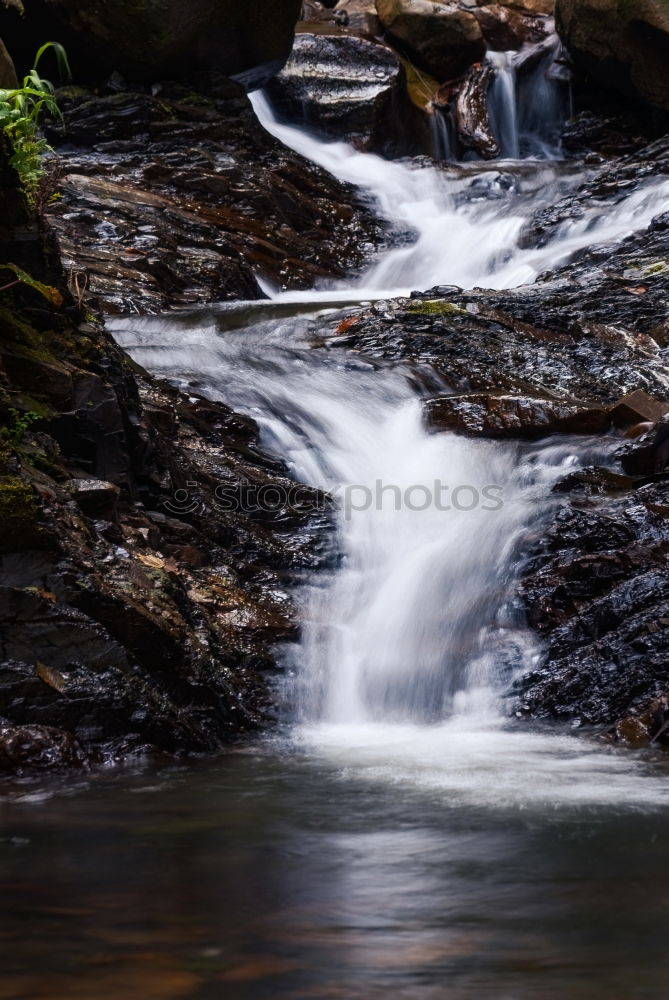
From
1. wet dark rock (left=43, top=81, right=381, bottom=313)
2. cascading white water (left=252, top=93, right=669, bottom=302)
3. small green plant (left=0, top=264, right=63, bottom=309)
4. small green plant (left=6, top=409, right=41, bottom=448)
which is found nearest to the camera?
small green plant (left=6, top=409, right=41, bottom=448)

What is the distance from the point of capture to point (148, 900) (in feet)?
7.72

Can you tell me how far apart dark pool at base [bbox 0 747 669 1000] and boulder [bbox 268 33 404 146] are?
52.9 feet

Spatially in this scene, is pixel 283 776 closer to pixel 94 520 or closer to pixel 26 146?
pixel 94 520

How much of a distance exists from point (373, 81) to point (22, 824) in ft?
57.5

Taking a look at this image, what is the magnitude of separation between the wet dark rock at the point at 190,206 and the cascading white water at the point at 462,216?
1.91 ft

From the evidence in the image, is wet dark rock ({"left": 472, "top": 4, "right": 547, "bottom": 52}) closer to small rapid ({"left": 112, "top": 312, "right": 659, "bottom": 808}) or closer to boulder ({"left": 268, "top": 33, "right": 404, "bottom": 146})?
boulder ({"left": 268, "top": 33, "right": 404, "bottom": 146})

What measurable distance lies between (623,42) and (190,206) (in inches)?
358

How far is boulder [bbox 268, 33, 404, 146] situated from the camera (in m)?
17.7

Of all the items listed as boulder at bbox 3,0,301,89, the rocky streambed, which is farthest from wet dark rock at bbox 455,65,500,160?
the rocky streambed

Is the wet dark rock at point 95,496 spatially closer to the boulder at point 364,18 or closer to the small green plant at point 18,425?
the small green plant at point 18,425

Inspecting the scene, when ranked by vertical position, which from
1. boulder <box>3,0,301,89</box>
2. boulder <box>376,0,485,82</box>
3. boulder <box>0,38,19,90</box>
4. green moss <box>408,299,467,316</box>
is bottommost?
green moss <box>408,299,467,316</box>

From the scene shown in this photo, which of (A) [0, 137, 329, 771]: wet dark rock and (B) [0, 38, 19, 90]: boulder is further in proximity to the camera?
(B) [0, 38, 19, 90]: boulder

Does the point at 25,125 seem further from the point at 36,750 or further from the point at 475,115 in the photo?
the point at 475,115

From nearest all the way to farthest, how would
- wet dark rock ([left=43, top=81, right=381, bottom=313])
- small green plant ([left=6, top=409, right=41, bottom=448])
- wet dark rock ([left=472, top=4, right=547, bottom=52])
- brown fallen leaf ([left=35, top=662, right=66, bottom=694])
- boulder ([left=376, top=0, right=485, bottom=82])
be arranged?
brown fallen leaf ([left=35, top=662, right=66, bottom=694]) < small green plant ([left=6, top=409, right=41, bottom=448]) < wet dark rock ([left=43, top=81, right=381, bottom=313]) < boulder ([left=376, top=0, right=485, bottom=82]) < wet dark rock ([left=472, top=4, right=547, bottom=52])
